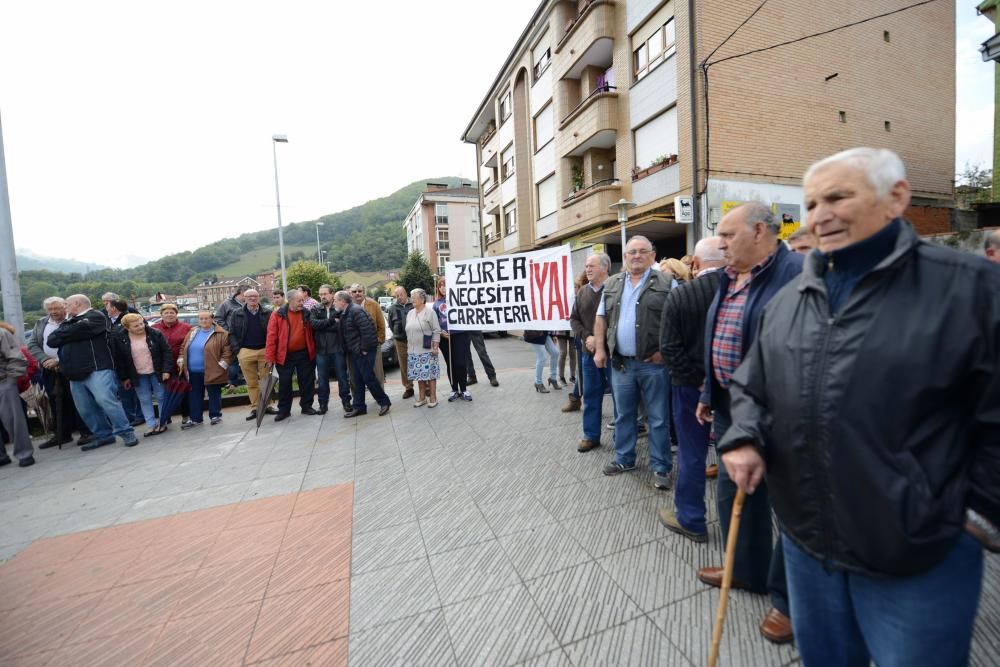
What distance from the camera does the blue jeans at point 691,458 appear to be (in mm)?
2953

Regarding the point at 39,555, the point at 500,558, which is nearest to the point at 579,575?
the point at 500,558

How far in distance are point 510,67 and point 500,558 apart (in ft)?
84.9

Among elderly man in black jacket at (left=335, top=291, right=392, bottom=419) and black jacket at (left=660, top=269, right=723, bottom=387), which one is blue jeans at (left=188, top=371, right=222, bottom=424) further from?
black jacket at (left=660, top=269, right=723, bottom=387)

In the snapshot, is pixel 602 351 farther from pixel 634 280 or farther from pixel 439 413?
pixel 439 413

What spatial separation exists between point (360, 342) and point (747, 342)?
572cm

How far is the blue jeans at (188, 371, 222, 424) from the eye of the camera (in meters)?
7.28

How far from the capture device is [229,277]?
108m

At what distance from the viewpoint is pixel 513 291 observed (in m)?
6.56

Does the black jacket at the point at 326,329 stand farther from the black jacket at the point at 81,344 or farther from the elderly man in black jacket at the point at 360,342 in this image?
the black jacket at the point at 81,344

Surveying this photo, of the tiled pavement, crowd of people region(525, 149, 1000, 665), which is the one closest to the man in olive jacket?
the tiled pavement

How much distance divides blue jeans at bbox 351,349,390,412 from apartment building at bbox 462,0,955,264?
920 centimetres

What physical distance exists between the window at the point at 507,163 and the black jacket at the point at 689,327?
2341 cm

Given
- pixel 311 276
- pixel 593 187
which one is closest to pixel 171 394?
pixel 593 187

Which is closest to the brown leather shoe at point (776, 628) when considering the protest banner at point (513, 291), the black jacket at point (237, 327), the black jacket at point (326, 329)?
the protest banner at point (513, 291)
